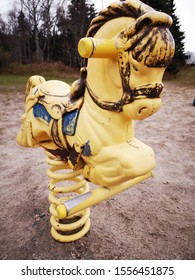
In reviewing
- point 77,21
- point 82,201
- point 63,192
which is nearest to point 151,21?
point 82,201

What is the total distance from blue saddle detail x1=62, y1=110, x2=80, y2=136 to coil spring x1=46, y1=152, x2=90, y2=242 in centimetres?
36

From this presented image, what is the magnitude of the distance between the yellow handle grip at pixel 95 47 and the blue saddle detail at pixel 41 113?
1.65ft

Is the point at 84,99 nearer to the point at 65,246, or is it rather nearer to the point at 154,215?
the point at 65,246

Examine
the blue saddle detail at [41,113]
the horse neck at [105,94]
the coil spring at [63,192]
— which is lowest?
the coil spring at [63,192]

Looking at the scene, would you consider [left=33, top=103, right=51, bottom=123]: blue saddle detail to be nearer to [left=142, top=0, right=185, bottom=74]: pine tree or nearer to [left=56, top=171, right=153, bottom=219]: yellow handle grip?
[left=56, top=171, right=153, bottom=219]: yellow handle grip

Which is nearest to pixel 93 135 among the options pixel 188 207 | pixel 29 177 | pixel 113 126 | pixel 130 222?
pixel 113 126

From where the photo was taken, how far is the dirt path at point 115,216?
1.66 metres

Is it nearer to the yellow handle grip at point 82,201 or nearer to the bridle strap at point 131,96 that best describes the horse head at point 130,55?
the bridle strap at point 131,96

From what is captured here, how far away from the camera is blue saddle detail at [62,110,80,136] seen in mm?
1051

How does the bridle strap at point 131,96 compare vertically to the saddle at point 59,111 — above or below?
above

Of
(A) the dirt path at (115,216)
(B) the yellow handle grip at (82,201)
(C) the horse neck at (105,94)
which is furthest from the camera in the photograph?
(A) the dirt path at (115,216)

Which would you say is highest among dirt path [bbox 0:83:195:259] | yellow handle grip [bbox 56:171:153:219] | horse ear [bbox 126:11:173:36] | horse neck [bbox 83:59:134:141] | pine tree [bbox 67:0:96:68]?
pine tree [bbox 67:0:96:68]

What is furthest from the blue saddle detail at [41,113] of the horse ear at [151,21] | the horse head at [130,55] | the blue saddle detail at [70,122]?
the horse ear at [151,21]

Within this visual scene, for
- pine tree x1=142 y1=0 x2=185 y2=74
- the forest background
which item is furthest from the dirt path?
the forest background
